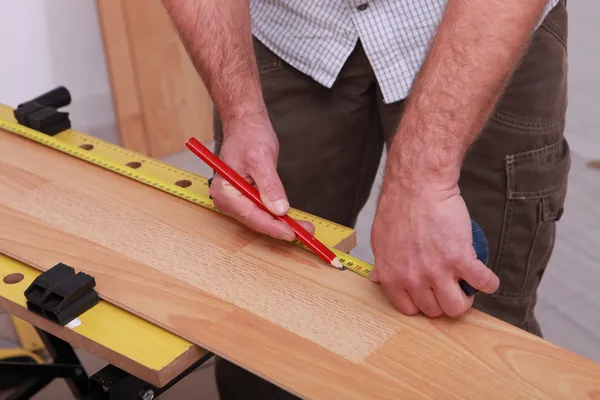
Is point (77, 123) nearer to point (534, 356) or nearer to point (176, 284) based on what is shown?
point (176, 284)

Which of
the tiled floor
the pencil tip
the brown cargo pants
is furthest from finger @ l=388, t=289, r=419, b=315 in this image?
the tiled floor

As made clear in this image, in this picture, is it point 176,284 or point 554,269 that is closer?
point 176,284

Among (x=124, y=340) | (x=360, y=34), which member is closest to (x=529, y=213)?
(x=360, y=34)

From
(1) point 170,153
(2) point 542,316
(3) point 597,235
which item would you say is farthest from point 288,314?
(1) point 170,153

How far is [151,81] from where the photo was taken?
3.48m

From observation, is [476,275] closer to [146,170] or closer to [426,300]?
[426,300]

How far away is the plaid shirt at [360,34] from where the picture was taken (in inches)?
61.8

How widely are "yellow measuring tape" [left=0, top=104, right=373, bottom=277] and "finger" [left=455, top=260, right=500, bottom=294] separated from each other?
0.22 meters

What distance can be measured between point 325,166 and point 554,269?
54.6 inches

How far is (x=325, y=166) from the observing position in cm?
183

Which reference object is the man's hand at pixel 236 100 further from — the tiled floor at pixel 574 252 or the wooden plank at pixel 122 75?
the wooden plank at pixel 122 75

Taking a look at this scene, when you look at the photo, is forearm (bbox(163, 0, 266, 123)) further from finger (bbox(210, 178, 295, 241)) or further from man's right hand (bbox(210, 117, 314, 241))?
finger (bbox(210, 178, 295, 241))

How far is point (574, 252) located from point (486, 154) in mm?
1457

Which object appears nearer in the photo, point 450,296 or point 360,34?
point 450,296
